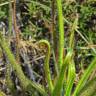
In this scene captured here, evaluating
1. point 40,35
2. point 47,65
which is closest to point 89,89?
point 47,65

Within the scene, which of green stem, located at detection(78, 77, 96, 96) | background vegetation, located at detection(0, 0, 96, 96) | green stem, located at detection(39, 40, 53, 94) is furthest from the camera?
background vegetation, located at detection(0, 0, 96, 96)

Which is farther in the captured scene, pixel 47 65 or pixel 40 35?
pixel 40 35

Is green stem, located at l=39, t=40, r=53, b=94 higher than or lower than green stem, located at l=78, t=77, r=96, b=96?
higher

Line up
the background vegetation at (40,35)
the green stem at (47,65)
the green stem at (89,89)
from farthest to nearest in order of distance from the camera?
the background vegetation at (40,35), the green stem at (89,89), the green stem at (47,65)

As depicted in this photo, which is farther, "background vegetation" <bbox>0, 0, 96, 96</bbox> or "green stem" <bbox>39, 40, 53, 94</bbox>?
"background vegetation" <bbox>0, 0, 96, 96</bbox>

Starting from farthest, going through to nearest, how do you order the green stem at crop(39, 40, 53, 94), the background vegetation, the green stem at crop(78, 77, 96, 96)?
the background vegetation, the green stem at crop(78, 77, 96, 96), the green stem at crop(39, 40, 53, 94)

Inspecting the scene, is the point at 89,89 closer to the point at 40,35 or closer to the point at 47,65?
the point at 47,65

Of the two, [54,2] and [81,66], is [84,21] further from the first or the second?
[54,2]

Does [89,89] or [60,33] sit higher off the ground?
[60,33]

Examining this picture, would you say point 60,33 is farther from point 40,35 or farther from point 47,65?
point 40,35

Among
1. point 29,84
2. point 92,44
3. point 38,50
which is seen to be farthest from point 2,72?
point 92,44

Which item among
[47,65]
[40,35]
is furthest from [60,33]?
[40,35]
